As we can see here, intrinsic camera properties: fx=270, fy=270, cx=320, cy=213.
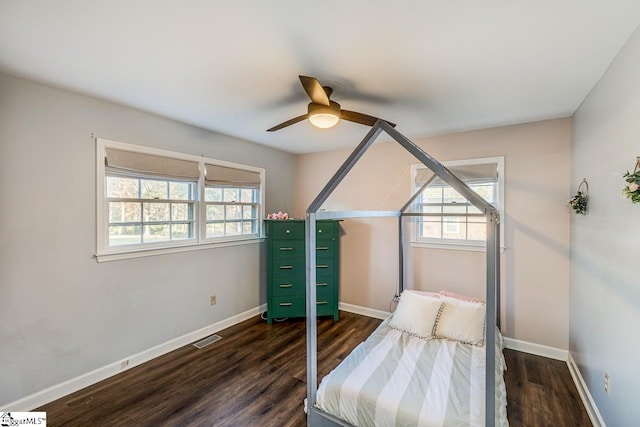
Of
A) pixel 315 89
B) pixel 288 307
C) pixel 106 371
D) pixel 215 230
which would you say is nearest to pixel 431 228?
pixel 288 307

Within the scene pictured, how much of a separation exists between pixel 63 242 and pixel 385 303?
3.51 meters

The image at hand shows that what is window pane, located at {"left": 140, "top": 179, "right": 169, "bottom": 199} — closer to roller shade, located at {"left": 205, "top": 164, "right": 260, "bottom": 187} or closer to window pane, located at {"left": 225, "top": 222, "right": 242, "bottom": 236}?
roller shade, located at {"left": 205, "top": 164, "right": 260, "bottom": 187}

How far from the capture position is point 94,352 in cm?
234

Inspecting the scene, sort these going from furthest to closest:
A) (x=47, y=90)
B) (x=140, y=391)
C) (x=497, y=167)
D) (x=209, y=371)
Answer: (x=497, y=167), (x=209, y=371), (x=140, y=391), (x=47, y=90)

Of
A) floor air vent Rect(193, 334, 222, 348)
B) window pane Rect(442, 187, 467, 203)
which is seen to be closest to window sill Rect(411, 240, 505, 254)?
window pane Rect(442, 187, 467, 203)

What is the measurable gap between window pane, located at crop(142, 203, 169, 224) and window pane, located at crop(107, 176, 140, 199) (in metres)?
0.16

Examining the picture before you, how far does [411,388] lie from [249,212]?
2932 mm

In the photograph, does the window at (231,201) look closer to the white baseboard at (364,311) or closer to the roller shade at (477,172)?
the white baseboard at (364,311)

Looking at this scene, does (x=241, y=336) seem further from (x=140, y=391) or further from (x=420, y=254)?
(x=420, y=254)

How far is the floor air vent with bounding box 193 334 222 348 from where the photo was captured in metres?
2.99

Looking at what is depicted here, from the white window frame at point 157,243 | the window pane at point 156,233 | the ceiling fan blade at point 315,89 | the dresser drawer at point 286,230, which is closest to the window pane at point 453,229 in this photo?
the dresser drawer at point 286,230

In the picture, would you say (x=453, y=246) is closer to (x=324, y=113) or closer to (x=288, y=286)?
(x=288, y=286)

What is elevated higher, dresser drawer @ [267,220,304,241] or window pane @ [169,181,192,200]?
window pane @ [169,181,192,200]

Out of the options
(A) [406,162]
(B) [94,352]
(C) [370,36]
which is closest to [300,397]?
(B) [94,352]
